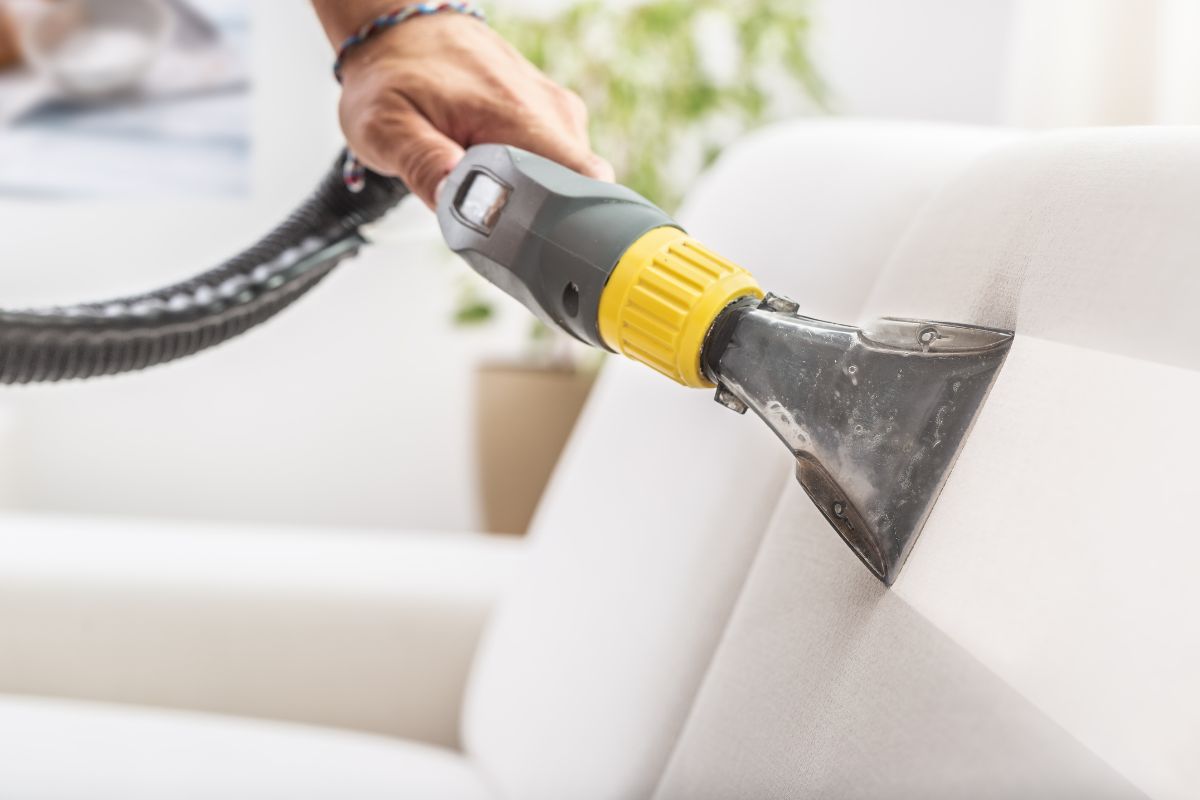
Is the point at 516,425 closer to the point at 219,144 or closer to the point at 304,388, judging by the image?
the point at 304,388

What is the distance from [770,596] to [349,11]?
29 centimetres

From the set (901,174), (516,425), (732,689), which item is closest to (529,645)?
(732,689)

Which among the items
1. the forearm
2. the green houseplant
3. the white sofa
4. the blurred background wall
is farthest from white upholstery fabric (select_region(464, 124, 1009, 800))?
the blurred background wall

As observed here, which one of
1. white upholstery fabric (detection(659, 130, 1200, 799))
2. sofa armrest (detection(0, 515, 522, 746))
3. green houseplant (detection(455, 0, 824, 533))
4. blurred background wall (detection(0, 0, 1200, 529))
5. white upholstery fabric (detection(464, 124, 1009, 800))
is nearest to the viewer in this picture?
white upholstery fabric (detection(659, 130, 1200, 799))

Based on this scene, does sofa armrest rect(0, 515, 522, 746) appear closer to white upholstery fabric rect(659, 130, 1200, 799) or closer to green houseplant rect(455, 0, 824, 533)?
white upholstery fabric rect(659, 130, 1200, 799)

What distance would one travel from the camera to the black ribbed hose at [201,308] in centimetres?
36

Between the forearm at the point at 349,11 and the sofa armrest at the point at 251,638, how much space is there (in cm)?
46

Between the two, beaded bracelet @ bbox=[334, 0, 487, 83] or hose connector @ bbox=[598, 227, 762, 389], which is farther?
beaded bracelet @ bbox=[334, 0, 487, 83]

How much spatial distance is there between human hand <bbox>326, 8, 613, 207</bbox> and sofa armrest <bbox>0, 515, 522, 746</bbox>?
438 mm

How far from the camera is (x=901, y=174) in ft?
1.86

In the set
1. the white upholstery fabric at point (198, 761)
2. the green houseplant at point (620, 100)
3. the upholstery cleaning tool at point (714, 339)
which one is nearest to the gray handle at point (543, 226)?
the upholstery cleaning tool at point (714, 339)

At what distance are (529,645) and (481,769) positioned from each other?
0.09 meters

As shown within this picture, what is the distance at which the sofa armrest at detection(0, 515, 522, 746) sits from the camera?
78cm

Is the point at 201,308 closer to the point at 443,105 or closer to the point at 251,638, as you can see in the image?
the point at 443,105
